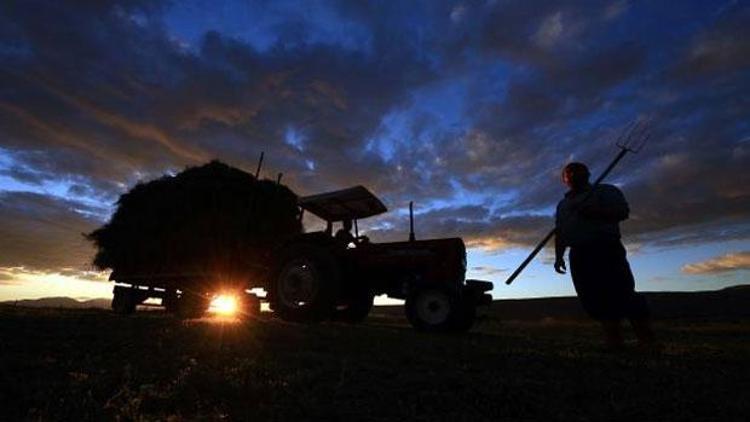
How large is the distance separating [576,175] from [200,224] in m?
9.01

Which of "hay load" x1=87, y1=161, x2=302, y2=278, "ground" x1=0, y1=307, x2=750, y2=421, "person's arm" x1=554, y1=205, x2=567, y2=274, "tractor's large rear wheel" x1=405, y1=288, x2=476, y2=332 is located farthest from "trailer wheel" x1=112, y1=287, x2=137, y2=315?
"person's arm" x1=554, y1=205, x2=567, y2=274

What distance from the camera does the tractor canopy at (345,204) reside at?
38.3 ft

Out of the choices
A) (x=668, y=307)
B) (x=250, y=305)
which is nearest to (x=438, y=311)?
(x=250, y=305)

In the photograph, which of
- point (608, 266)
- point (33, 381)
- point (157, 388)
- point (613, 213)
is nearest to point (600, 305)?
point (608, 266)

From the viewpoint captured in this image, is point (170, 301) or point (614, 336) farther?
point (170, 301)

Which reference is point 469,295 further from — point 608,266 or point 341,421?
point 341,421

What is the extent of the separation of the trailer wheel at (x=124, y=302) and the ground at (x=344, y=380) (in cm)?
735

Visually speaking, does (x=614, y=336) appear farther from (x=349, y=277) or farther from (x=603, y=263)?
(x=349, y=277)

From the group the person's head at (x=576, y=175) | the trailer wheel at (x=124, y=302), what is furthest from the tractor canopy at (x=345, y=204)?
the trailer wheel at (x=124, y=302)

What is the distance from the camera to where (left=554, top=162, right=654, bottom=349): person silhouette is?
702 centimetres

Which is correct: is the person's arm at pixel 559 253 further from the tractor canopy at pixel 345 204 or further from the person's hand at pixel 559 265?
the tractor canopy at pixel 345 204

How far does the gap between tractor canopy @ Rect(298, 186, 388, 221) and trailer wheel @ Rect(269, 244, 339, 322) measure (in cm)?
98

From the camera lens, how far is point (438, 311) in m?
9.91

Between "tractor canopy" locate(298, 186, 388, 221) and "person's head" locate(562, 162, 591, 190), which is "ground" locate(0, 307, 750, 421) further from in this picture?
"tractor canopy" locate(298, 186, 388, 221)
